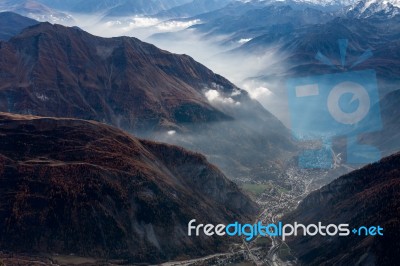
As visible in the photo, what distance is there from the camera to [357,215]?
12581 cm

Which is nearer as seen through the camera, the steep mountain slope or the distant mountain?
the distant mountain

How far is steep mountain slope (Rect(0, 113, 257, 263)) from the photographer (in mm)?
122875

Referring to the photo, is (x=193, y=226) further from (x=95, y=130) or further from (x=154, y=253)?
(x=95, y=130)

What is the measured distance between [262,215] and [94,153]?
58975 mm

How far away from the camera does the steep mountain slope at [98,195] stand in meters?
123

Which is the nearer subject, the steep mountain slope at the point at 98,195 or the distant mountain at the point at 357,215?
the distant mountain at the point at 357,215

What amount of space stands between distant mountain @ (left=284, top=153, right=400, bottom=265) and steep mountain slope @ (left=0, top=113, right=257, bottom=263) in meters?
22.0

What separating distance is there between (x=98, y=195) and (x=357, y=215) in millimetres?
64807

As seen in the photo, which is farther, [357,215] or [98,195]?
[98,195]

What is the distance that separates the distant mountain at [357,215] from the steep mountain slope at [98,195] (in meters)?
22.0

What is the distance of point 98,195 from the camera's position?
13250cm

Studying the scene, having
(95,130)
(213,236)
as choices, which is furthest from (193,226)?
(95,130)

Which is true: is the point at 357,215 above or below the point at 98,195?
below

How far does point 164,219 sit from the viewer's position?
445 feet
